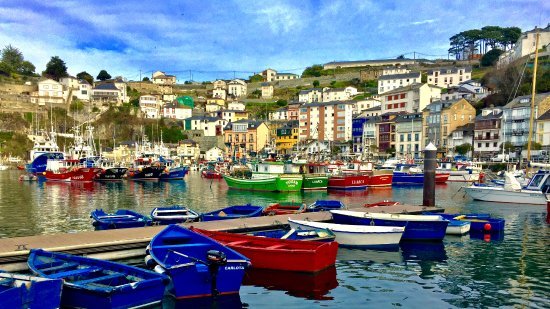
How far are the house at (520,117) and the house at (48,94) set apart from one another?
11233 cm

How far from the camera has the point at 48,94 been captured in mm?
122000

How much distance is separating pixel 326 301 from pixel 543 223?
21.7 metres

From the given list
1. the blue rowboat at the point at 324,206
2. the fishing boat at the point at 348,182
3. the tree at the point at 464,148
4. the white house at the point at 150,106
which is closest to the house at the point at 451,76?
the tree at the point at 464,148

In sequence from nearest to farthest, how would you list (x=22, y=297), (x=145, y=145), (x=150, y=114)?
1. (x=22, y=297)
2. (x=145, y=145)
3. (x=150, y=114)

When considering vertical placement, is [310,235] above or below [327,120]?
below

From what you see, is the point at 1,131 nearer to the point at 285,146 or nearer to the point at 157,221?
the point at 285,146

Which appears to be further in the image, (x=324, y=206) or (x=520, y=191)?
(x=520, y=191)

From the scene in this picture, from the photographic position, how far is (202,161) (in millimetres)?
115938

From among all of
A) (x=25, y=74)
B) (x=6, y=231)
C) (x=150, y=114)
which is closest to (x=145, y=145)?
(x=150, y=114)

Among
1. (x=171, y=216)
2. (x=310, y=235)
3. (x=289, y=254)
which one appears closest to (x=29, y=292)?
(x=289, y=254)

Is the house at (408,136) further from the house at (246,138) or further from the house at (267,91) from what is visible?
the house at (267,91)

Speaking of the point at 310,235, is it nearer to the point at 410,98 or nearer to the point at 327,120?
the point at 410,98

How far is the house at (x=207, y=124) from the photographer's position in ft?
420

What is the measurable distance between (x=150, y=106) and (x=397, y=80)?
7396 cm
